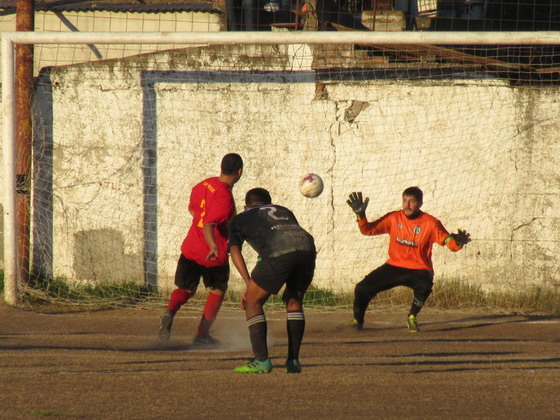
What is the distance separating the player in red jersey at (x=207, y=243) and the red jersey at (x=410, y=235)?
1803 mm

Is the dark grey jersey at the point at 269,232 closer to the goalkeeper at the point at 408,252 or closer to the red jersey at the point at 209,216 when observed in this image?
the red jersey at the point at 209,216

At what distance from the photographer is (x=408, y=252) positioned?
9172mm

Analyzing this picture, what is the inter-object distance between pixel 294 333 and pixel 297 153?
184 inches

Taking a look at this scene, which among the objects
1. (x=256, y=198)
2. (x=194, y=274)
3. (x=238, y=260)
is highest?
(x=256, y=198)

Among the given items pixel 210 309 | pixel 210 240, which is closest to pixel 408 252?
pixel 210 309

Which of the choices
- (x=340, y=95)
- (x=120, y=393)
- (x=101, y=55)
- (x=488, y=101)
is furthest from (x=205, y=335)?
(x=101, y=55)

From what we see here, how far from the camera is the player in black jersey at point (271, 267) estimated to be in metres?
6.52

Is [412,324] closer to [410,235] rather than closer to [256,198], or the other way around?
[410,235]

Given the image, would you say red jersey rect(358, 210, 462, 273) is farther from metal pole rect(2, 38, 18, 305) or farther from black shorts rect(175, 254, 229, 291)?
metal pole rect(2, 38, 18, 305)

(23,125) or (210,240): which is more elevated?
(23,125)

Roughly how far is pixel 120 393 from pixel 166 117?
18.8ft

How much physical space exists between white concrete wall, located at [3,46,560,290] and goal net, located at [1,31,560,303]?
17mm

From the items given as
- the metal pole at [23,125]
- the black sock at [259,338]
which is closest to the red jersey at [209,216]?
the black sock at [259,338]

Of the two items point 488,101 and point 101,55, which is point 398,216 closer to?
point 488,101
